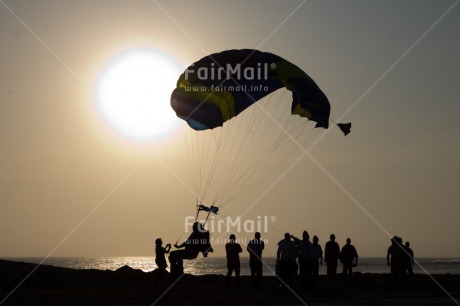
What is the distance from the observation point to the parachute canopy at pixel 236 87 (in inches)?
922

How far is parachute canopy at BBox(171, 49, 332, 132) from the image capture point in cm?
2342

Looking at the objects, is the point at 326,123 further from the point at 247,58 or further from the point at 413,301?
the point at 413,301

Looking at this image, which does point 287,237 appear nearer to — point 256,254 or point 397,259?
point 256,254

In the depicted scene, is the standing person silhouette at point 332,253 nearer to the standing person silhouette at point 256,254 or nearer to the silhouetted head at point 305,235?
the silhouetted head at point 305,235

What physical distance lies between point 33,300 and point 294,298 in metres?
6.72

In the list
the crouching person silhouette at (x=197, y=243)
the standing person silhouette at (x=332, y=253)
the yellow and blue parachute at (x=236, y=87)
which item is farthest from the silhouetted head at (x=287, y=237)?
the yellow and blue parachute at (x=236, y=87)

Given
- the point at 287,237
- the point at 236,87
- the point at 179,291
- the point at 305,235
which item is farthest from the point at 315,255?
the point at 236,87

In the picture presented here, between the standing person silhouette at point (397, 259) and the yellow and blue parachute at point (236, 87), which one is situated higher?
the yellow and blue parachute at point (236, 87)

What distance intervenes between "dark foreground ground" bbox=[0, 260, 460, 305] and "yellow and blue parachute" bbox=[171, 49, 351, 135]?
5.72m

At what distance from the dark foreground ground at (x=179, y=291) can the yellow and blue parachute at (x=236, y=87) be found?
225 inches

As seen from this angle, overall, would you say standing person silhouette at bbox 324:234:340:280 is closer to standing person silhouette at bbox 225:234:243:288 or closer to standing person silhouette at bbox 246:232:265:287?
standing person silhouette at bbox 246:232:265:287

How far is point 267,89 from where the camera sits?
23.9m

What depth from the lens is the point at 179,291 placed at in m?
18.9

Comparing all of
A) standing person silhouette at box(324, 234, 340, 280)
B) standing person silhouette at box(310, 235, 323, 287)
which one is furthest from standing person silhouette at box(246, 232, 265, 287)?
standing person silhouette at box(324, 234, 340, 280)
